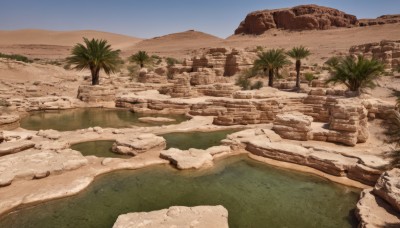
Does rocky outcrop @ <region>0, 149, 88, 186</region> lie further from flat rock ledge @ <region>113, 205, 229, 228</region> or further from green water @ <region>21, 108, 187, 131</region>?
green water @ <region>21, 108, 187, 131</region>

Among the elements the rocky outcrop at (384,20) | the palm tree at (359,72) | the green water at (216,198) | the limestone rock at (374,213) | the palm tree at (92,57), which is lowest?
the green water at (216,198)

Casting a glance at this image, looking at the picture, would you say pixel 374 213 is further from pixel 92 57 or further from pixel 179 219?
pixel 92 57

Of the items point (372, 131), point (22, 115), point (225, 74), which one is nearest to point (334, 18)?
point (225, 74)

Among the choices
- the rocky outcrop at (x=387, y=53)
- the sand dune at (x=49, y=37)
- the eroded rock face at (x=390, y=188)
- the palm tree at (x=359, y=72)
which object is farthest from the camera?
the sand dune at (x=49, y=37)

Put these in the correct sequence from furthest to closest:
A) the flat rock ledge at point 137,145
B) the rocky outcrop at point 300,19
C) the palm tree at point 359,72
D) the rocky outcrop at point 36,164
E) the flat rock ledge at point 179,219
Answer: the rocky outcrop at point 300,19 < the palm tree at point 359,72 < the flat rock ledge at point 137,145 < the rocky outcrop at point 36,164 < the flat rock ledge at point 179,219

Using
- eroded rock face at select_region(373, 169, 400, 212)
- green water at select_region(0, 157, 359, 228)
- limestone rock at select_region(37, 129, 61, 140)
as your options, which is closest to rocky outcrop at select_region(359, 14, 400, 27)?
eroded rock face at select_region(373, 169, 400, 212)

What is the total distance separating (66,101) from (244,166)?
44.9ft

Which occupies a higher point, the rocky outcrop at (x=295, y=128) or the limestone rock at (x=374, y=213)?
the rocky outcrop at (x=295, y=128)

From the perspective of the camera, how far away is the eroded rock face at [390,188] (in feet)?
19.8

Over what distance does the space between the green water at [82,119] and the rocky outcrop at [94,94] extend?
4.47ft

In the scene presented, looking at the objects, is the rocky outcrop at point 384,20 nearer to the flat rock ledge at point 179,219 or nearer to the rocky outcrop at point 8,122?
the rocky outcrop at point 8,122

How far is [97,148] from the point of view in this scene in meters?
10.4

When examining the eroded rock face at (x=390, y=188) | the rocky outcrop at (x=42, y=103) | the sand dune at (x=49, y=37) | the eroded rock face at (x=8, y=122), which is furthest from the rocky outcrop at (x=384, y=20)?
the eroded rock face at (x=8, y=122)

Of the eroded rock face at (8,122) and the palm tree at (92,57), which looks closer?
the eroded rock face at (8,122)
